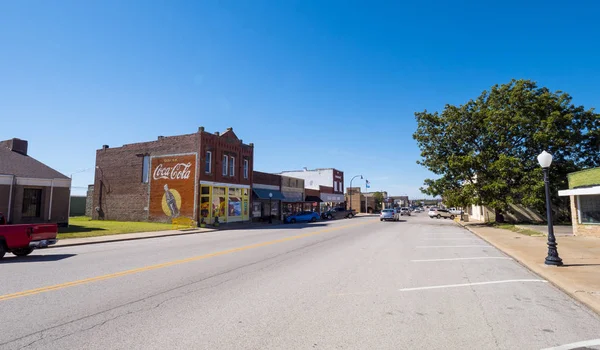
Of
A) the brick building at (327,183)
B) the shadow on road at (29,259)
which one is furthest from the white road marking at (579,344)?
the brick building at (327,183)

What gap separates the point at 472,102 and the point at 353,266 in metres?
30.6

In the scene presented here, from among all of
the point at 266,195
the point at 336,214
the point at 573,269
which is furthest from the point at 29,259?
the point at 336,214

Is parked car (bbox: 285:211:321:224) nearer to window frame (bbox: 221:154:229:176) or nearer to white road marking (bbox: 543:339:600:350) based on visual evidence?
window frame (bbox: 221:154:229:176)

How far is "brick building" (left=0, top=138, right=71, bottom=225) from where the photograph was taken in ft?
72.5

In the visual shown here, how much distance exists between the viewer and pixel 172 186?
32031 mm

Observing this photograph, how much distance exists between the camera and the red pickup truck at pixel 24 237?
10.9 metres

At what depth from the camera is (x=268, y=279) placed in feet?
25.8

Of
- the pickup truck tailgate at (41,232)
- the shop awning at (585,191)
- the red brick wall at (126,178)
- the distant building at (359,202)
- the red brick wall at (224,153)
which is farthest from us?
the distant building at (359,202)

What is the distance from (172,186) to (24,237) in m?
21.0

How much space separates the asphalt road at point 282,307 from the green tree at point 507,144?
2330 centimetres

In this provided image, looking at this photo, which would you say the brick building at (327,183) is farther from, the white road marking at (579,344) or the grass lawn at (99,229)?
the white road marking at (579,344)

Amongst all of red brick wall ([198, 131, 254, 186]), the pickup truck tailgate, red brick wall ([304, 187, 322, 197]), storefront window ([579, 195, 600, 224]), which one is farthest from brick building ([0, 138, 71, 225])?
red brick wall ([304, 187, 322, 197])

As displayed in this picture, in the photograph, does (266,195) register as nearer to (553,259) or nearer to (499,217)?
(499,217)

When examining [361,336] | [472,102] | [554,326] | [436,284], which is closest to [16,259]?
[361,336]
